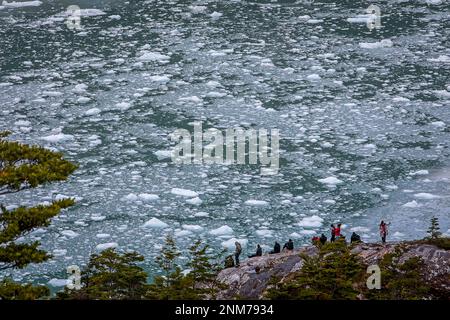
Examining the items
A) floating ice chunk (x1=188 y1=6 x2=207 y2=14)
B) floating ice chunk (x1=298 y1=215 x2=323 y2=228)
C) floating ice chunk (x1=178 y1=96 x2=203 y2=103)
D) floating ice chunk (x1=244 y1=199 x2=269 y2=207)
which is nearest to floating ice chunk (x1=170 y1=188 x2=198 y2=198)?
floating ice chunk (x1=244 y1=199 x2=269 y2=207)

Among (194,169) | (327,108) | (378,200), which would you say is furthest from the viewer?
(327,108)

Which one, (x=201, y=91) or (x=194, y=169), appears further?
(x=201, y=91)

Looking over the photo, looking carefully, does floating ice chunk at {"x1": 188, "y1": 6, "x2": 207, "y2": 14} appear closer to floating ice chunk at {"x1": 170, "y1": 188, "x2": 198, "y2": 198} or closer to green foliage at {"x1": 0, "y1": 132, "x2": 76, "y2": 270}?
floating ice chunk at {"x1": 170, "y1": 188, "x2": 198, "y2": 198}

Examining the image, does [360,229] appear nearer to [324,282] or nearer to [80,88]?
[324,282]

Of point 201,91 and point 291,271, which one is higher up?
point 291,271

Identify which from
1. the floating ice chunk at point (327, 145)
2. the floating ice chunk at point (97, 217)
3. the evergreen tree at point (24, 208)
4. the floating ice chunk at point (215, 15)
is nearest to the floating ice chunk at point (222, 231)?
the floating ice chunk at point (97, 217)

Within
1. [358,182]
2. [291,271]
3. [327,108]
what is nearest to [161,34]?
[327,108]

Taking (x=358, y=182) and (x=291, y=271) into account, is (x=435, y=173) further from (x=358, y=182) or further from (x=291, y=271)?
(x=291, y=271)
